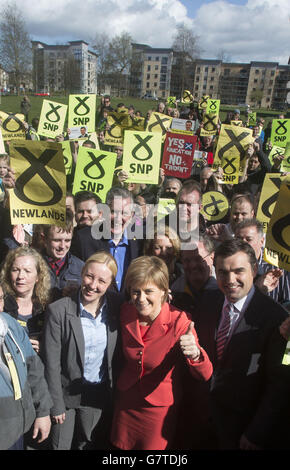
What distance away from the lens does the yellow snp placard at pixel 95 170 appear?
5.38 meters

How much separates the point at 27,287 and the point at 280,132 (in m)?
7.66

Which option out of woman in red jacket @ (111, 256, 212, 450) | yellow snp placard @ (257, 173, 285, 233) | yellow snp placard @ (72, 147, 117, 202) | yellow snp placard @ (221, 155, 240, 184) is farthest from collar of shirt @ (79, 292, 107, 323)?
yellow snp placard @ (221, 155, 240, 184)

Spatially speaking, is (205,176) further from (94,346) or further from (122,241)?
(94,346)

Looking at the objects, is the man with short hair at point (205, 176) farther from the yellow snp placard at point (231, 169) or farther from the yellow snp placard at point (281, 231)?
the yellow snp placard at point (281, 231)

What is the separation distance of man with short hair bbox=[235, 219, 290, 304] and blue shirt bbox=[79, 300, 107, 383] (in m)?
1.40

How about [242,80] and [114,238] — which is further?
[242,80]

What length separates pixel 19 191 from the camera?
11.7ft

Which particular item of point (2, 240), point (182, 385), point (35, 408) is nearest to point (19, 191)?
point (2, 240)

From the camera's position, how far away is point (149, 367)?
2561mm

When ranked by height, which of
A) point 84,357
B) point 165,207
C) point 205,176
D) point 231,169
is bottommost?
point 84,357

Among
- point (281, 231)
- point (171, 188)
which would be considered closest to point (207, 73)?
point (171, 188)

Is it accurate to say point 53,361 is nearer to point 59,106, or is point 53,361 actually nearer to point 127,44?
point 59,106

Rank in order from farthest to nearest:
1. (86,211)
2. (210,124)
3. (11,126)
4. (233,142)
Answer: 1. (210,124)
2. (11,126)
3. (233,142)
4. (86,211)
